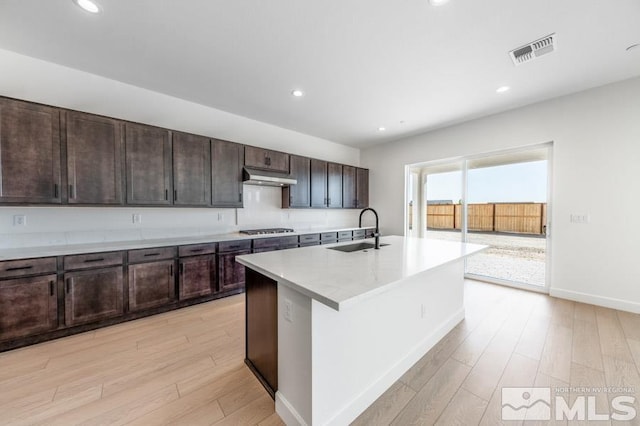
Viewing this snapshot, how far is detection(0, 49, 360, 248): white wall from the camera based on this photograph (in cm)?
245

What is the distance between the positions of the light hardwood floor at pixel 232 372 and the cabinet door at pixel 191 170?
1.53 meters

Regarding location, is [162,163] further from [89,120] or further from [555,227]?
[555,227]

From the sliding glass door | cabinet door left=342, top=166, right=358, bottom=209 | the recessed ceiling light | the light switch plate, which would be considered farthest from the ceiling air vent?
the light switch plate

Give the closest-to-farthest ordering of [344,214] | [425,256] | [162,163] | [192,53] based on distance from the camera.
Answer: [425,256], [192,53], [162,163], [344,214]

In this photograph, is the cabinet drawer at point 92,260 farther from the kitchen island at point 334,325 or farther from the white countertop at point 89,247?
the kitchen island at point 334,325

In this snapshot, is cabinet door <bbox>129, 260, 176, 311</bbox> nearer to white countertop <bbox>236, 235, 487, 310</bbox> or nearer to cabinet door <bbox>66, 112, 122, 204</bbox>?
cabinet door <bbox>66, 112, 122, 204</bbox>

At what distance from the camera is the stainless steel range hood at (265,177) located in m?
3.70

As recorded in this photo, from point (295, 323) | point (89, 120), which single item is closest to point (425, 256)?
point (295, 323)

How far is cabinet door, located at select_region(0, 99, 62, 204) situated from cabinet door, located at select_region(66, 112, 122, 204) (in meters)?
0.11

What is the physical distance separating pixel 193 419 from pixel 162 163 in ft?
9.07

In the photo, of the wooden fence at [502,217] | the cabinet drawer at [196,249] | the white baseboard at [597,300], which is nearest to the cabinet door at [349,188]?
the wooden fence at [502,217]

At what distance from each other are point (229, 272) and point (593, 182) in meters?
5.07

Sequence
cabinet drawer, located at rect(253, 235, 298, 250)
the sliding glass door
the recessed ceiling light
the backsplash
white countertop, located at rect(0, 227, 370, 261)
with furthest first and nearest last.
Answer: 1. the sliding glass door
2. cabinet drawer, located at rect(253, 235, 298, 250)
3. the backsplash
4. white countertop, located at rect(0, 227, 370, 261)
5. the recessed ceiling light

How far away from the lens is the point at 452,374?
5.87 feet
